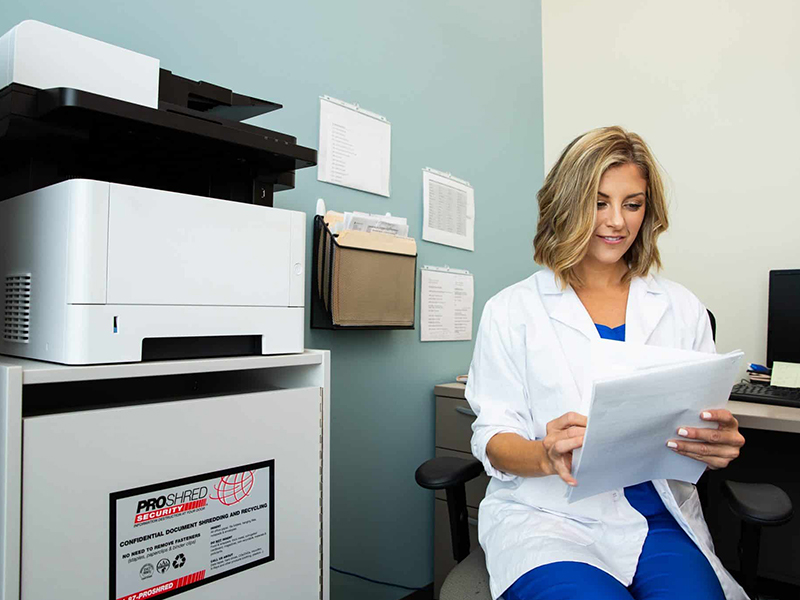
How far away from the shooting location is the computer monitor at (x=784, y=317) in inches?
72.2

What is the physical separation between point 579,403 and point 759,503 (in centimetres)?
34

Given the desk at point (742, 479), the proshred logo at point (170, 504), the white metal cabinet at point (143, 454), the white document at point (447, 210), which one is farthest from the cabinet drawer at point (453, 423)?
the proshred logo at point (170, 504)

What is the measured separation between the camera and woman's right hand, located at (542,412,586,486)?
3.14 ft

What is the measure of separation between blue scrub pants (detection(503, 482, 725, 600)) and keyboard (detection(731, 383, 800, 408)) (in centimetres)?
64

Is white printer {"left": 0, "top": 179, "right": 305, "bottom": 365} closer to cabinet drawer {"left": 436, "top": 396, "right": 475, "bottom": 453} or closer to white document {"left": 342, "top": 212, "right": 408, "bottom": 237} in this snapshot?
white document {"left": 342, "top": 212, "right": 408, "bottom": 237}

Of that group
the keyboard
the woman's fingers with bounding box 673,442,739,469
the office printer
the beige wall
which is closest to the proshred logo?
the office printer

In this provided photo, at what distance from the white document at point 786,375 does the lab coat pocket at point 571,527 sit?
994 millimetres

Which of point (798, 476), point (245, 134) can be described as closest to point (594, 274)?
point (245, 134)

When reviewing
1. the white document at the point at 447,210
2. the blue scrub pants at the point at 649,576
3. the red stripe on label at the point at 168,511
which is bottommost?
the blue scrub pants at the point at 649,576

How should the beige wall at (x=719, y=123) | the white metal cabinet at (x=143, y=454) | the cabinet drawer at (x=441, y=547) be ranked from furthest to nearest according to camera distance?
the beige wall at (x=719, y=123), the cabinet drawer at (x=441, y=547), the white metal cabinet at (x=143, y=454)

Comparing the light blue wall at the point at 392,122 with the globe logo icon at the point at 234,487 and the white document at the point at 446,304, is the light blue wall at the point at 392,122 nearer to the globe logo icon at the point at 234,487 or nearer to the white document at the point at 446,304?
the white document at the point at 446,304

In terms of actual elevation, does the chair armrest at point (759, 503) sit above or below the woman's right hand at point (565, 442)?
below

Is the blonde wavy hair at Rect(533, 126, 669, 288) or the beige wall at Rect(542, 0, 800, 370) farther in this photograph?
the beige wall at Rect(542, 0, 800, 370)

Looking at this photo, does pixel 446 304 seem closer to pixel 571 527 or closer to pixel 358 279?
pixel 358 279
